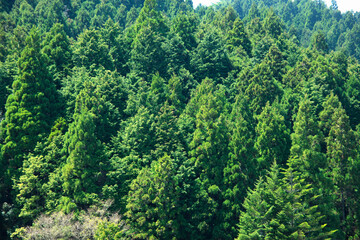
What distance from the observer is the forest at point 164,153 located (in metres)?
33.2

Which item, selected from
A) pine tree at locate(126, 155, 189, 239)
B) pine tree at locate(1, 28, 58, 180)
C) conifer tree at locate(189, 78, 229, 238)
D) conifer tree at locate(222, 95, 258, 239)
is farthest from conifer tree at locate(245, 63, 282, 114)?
pine tree at locate(1, 28, 58, 180)

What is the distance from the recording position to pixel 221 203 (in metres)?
38.6

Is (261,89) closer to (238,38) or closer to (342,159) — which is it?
(342,159)

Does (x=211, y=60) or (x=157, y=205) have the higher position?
(x=211, y=60)

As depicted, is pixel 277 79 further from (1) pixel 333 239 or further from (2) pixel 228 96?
(1) pixel 333 239

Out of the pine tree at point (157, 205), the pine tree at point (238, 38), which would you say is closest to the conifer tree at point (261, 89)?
the pine tree at point (157, 205)

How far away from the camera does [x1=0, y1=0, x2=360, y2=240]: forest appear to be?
33250 millimetres

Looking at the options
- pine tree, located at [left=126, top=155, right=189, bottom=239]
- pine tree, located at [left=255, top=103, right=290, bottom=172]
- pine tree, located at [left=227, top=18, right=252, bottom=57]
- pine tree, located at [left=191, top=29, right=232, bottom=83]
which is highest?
pine tree, located at [left=227, top=18, right=252, bottom=57]

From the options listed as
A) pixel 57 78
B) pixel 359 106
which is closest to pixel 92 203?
pixel 57 78

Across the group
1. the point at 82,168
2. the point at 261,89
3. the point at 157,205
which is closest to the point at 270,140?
the point at 261,89

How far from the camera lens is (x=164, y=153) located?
37688 millimetres

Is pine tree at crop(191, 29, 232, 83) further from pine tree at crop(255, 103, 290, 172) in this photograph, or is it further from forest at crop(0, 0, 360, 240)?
pine tree at crop(255, 103, 290, 172)

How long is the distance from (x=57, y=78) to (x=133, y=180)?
20.5 metres

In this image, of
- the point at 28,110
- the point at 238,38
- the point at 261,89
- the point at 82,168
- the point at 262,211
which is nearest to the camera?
the point at 262,211
